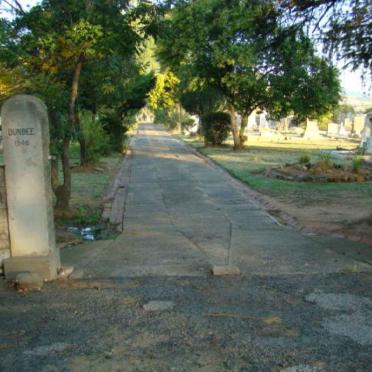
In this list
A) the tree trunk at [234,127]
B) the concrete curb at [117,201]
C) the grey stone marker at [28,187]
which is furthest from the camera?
the tree trunk at [234,127]

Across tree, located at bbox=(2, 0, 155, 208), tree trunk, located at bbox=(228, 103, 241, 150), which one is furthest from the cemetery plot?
tree trunk, located at bbox=(228, 103, 241, 150)

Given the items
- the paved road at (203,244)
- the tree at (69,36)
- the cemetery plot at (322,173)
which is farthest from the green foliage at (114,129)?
the tree at (69,36)

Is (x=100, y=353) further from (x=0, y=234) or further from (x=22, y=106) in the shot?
(x=22, y=106)

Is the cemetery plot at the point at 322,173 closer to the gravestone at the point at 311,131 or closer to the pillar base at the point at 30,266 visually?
the pillar base at the point at 30,266

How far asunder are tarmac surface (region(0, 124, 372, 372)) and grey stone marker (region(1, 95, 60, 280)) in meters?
0.47

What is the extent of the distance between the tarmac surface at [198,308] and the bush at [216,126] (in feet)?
77.0

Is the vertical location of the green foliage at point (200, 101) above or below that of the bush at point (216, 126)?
above

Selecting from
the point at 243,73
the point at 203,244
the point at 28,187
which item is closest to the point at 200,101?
the point at 243,73

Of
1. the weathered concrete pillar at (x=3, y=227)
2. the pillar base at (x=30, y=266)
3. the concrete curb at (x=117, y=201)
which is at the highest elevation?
the weathered concrete pillar at (x=3, y=227)

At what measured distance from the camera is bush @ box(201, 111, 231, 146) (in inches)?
1242

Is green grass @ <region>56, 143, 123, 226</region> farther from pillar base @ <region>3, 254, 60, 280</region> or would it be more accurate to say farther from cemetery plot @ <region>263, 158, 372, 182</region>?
cemetery plot @ <region>263, 158, 372, 182</region>

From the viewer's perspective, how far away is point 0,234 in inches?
227

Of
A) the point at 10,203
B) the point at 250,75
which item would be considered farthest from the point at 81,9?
the point at 250,75

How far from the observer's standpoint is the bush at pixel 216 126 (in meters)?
31.5
